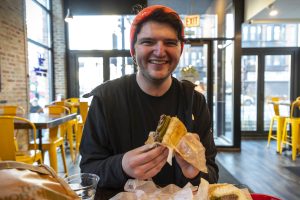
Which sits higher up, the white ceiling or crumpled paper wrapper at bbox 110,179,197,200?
the white ceiling

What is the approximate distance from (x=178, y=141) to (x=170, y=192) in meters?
0.14

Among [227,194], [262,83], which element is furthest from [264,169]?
[227,194]

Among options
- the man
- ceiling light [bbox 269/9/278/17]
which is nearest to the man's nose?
the man

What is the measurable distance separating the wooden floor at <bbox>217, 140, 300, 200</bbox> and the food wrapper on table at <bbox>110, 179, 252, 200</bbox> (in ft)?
7.30

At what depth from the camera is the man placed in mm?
910

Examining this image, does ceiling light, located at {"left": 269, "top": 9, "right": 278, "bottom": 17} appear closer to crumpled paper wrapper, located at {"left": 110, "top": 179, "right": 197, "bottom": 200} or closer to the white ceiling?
the white ceiling

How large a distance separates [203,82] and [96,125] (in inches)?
182

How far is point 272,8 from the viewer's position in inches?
180

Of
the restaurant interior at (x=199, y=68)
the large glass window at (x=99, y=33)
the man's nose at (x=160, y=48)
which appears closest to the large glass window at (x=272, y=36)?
the restaurant interior at (x=199, y=68)

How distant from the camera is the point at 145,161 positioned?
2.44 ft

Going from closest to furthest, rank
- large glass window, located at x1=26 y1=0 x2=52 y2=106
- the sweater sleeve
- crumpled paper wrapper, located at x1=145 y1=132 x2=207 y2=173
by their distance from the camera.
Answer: crumpled paper wrapper, located at x1=145 y1=132 x2=207 y2=173
the sweater sleeve
large glass window, located at x1=26 y1=0 x2=52 y2=106

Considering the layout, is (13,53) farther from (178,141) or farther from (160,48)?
(178,141)

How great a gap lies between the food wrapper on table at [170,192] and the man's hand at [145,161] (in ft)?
0.08

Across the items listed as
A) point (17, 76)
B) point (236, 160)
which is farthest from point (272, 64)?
point (17, 76)
